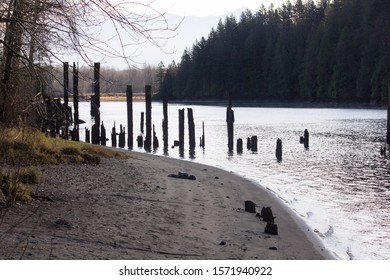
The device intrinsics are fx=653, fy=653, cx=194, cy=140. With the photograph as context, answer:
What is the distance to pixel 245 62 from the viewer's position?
446ft

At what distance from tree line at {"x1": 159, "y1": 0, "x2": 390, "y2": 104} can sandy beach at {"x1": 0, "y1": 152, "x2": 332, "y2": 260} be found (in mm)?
64835

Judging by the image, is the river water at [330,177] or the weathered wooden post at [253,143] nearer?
the river water at [330,177]

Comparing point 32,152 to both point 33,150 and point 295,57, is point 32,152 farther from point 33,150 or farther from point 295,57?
point 295,57

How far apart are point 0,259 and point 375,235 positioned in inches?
331

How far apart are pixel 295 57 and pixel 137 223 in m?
114

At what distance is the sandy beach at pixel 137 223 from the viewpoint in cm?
871

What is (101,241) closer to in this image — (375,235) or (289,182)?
(375,235)

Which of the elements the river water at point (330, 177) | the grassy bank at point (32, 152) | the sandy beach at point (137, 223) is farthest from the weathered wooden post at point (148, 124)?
the sandy beach at point (137, 223)

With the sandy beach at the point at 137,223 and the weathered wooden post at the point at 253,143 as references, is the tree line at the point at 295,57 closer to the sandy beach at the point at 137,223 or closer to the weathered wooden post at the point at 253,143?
the weathered wooden post at the point at 253,143

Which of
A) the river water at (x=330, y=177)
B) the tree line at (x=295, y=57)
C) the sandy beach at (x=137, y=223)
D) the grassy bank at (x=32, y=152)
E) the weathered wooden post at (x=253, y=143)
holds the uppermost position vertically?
the tree line at (x=295, y=57)

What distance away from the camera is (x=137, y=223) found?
10773mm

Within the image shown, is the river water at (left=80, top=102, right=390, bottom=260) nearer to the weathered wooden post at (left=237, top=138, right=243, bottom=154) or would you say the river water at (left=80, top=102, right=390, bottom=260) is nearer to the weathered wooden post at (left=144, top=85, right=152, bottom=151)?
the weathered wooden post at (left=237, top=138, right=243, bottom=154)

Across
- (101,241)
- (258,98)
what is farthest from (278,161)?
(258,98)

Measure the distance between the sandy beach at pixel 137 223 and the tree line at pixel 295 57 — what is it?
64.8 meters
